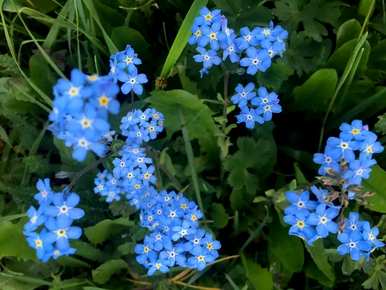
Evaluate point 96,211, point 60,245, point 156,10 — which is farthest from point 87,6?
point 60,245

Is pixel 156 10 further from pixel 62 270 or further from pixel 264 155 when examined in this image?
pixel 62 270

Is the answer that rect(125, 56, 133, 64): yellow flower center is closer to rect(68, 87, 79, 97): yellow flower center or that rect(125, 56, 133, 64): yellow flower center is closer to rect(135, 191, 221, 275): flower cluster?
rect(135, 191, 221, 275): flower cluster

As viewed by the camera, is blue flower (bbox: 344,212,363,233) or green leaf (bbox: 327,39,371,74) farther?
green leaf (bbox: 327,39,371,74)

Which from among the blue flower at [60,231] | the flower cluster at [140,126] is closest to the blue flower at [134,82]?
the flower cluster at [140,126]

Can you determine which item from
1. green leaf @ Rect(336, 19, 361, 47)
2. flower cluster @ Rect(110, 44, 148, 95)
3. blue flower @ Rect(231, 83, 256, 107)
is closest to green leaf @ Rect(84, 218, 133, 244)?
flower cluster @ Rect(110, 44, 148, 95)

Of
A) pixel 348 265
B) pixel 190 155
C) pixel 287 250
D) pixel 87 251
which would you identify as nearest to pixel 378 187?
pixel 348 265

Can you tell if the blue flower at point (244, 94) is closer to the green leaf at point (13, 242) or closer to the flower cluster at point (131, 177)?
the flower cluster at point (131, 177)
